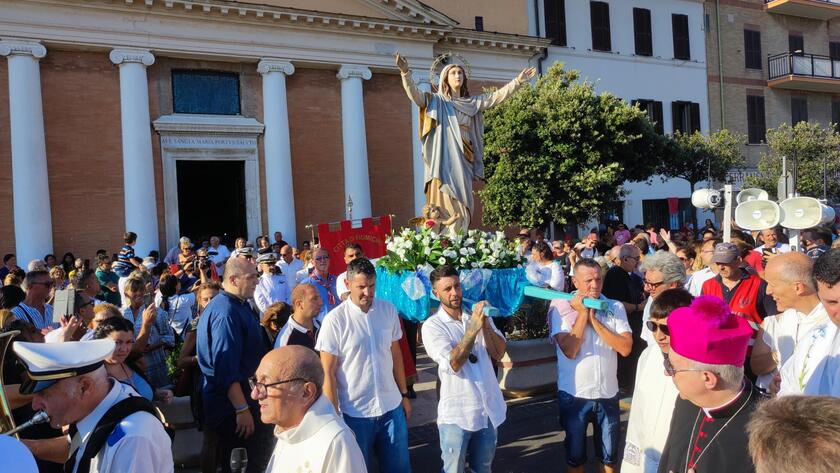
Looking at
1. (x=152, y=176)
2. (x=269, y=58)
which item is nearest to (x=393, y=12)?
(x=269, y=58)

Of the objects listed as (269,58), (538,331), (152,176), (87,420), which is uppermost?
(269,58)

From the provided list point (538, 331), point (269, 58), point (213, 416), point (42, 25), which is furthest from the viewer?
point (269, 58)

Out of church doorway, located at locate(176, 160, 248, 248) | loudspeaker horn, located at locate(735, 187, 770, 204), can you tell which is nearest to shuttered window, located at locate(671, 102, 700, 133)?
church doorway, located at locate(176, 160, 248, 248)

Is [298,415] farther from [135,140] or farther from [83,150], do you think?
[83,150]

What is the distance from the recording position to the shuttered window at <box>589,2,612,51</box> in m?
26.3

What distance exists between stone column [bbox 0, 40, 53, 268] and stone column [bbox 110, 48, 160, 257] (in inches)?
76.9

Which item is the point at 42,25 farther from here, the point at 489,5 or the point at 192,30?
the point at 489,5

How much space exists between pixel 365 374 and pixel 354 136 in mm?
16928

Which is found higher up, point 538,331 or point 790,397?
point 790,397

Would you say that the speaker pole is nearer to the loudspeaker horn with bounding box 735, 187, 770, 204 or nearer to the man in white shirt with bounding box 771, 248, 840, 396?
the loudspeaker horn with bounding box 735, 187, 770, 204

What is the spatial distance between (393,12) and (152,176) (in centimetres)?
924

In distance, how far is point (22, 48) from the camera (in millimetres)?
16375

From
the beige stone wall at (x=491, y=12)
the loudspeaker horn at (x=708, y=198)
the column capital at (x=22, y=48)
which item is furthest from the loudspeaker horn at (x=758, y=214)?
the beige stone wall at (x=491, y=12)

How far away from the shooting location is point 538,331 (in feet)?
26.9
